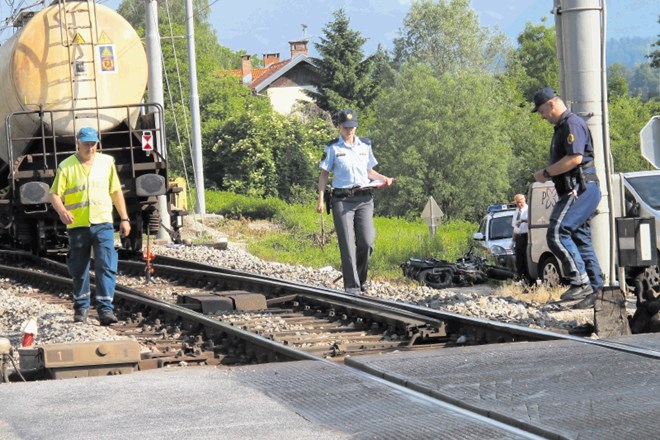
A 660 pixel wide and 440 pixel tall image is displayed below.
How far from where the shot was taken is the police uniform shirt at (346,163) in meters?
12.0

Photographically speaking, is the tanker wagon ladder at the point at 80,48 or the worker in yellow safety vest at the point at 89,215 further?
the tanker wagon ladder at the point at 80,48

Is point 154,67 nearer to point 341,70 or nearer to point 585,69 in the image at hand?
point 585,69

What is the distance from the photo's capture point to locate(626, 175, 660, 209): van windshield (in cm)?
1596

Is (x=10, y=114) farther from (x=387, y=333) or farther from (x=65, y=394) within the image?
(x=65, y=394)

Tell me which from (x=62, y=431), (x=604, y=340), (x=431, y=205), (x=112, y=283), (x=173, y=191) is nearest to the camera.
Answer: (x=62, y=431)

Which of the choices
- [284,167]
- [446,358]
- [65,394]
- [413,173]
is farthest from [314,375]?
[413,173]

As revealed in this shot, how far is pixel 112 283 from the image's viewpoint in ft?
35.4

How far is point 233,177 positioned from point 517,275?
127 feet

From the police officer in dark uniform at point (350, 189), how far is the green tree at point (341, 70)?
67113 millimetres

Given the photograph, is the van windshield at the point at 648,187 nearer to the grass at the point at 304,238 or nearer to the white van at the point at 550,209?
the white van at the point at 550,209

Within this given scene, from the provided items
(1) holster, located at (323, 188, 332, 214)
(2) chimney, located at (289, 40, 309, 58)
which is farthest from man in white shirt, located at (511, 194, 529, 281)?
(2) chimney, located at (289, 40, 309, 58)

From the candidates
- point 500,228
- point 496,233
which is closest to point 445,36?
point 500,228

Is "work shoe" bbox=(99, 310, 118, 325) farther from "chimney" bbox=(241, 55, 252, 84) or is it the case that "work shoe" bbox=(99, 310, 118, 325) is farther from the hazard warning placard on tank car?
"chimney" bbox=(241, 55, 252, 84)

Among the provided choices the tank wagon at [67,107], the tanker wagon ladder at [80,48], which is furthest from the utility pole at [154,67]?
the tanker wagon ladder at [80,48]
